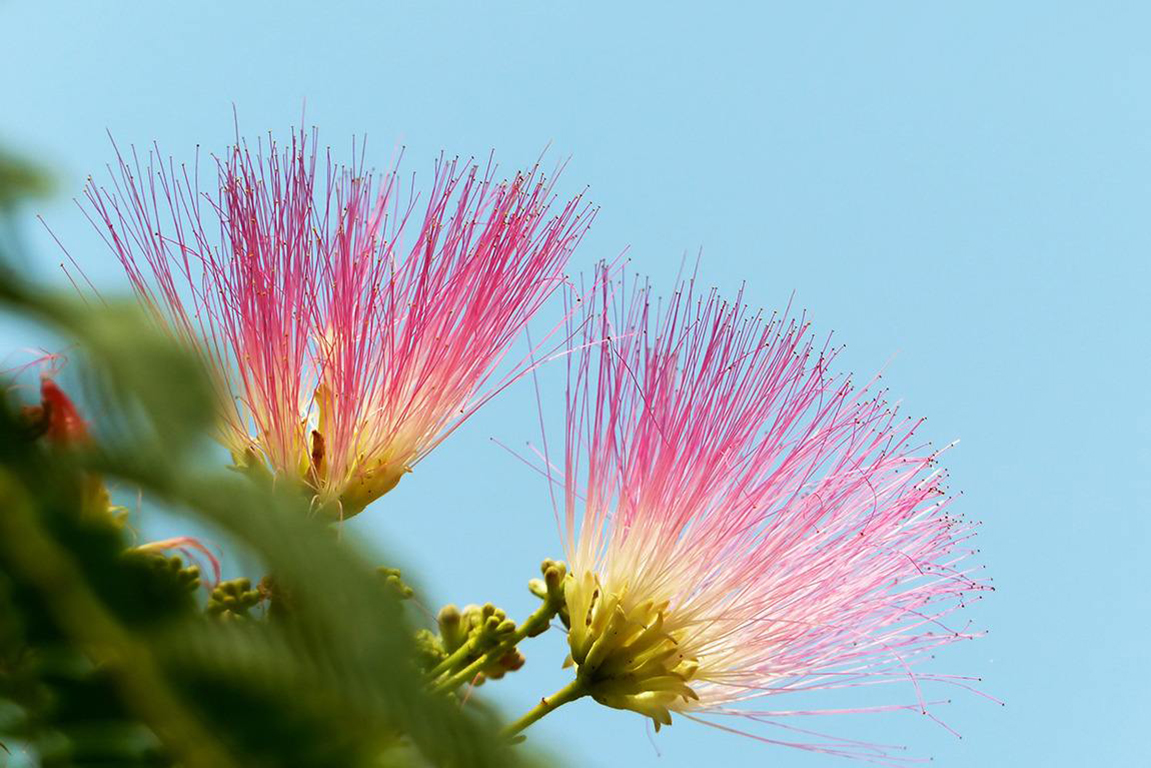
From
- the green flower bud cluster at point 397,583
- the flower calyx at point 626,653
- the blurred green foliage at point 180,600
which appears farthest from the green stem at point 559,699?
the blurred green foliage at point 180,600

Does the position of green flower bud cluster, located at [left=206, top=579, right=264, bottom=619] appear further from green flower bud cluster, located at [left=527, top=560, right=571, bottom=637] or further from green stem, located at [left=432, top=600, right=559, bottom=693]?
green flower bud cluster, located at [left=527, top=560, right=571, bottom=637]

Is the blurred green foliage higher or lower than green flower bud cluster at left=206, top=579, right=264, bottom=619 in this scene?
lower

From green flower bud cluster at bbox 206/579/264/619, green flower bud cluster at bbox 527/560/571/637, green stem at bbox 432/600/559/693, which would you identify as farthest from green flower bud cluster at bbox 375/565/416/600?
green flower bud cluster at bbox 527/560/571/637

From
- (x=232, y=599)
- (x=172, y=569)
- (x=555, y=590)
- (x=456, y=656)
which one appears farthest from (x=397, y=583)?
(x=555, y=590)

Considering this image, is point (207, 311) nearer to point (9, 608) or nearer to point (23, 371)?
point (23, 371)

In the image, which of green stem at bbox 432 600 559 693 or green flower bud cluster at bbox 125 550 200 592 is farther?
green stem at bbox 432 600 559 693

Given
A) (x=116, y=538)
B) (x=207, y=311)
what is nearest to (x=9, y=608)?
(x=116, y=538)

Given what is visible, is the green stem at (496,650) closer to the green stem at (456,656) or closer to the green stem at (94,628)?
the green stem at (456,656)
